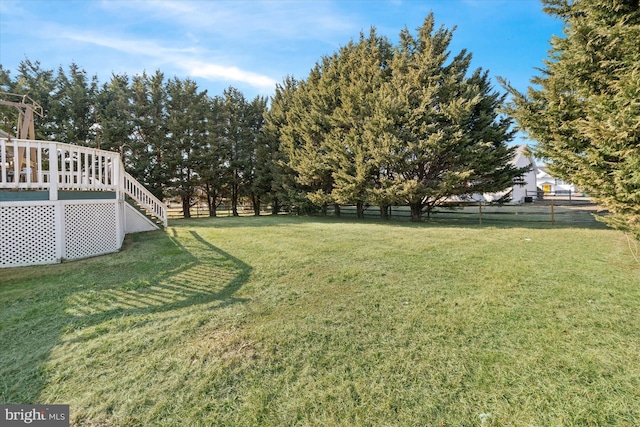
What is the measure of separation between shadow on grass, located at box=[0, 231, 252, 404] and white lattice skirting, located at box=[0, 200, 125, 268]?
0.44 meters

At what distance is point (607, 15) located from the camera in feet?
18.6

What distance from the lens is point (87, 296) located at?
13.0 ft

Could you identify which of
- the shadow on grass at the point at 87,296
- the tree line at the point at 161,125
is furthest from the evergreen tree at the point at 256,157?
the shadow on grass at the point at 87,296

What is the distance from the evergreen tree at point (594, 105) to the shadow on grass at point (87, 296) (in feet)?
23.7

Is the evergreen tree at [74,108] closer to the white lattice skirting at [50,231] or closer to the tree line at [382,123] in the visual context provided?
the tree line at [382,123]

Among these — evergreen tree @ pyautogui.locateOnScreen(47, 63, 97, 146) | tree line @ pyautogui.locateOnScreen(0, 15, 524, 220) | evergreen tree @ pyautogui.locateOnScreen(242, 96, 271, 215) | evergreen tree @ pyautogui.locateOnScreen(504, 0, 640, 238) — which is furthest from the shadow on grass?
evergreen tree @ pyautogui.locateOnScreen(47, 63, 97, 146)

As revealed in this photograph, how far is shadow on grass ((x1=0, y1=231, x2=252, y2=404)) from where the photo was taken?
2492 millimetres

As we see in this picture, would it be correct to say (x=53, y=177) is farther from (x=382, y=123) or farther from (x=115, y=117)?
(x=115, y=117)

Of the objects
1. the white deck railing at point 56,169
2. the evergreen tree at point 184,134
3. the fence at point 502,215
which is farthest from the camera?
the evergreen tree at point 184,134

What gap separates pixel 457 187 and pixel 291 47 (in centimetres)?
877

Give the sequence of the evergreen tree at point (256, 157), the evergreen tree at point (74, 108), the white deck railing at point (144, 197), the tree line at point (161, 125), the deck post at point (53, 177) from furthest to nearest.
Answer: the evergreen tree at point (256, 157) < the tree line at point (161, 125) < the evergreen tree at point (74, 108) < the white deck railing at point (144, 197) < the deck post at point (53, 177)

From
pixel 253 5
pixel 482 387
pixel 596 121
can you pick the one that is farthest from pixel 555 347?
pixel 253 5

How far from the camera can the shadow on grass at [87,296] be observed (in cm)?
249

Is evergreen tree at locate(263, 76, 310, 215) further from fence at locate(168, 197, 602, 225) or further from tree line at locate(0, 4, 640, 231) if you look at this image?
fence at locate(168, 197, 602, 225)
